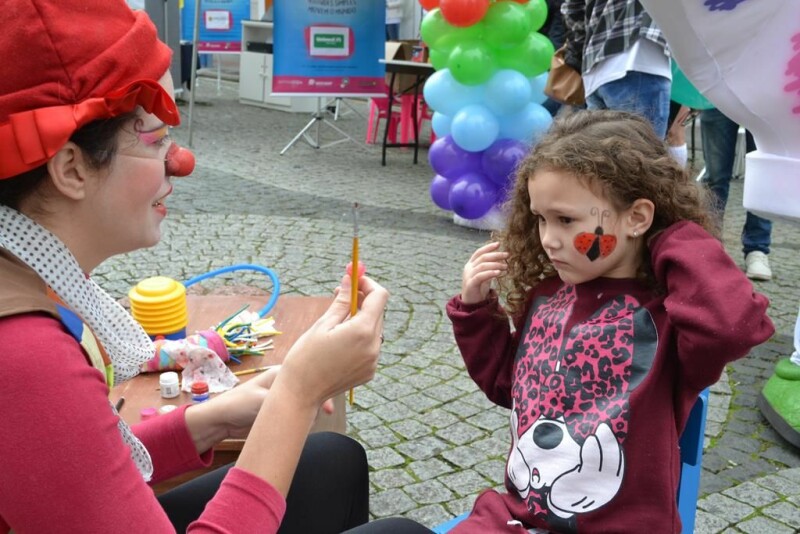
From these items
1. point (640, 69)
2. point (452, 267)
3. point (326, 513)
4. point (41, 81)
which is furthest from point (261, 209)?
point (41, 81)

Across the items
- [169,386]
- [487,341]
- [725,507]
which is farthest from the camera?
[725,507]

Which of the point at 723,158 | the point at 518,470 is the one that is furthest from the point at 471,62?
the point at 518,470

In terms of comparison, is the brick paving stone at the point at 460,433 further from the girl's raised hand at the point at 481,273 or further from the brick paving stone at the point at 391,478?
the girl's raised hand at the point at 481,273

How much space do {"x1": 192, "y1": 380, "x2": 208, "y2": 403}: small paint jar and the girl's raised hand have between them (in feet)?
2.19

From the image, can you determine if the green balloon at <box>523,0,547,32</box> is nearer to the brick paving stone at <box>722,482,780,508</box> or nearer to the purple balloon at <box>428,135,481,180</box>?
the purple balloon at <box>428,135,481,180</box>

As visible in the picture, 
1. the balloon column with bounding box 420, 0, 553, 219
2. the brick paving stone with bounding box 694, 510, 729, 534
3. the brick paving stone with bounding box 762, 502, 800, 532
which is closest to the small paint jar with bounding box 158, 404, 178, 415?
the brick paving stone with bounding box 694, 510, 729, 534

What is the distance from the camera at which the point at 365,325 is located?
3.82 ft

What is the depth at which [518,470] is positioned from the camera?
153cm

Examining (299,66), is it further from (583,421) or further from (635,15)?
(583,421)

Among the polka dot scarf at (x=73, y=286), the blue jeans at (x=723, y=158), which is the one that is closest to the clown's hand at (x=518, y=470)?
the polka dot scarf at (x=73, y=286)

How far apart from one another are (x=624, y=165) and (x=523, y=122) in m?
3.32

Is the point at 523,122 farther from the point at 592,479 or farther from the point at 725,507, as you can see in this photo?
the point at 592,479

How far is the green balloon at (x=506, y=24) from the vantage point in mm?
4535

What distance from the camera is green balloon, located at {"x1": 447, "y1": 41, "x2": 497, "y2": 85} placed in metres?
4.59
